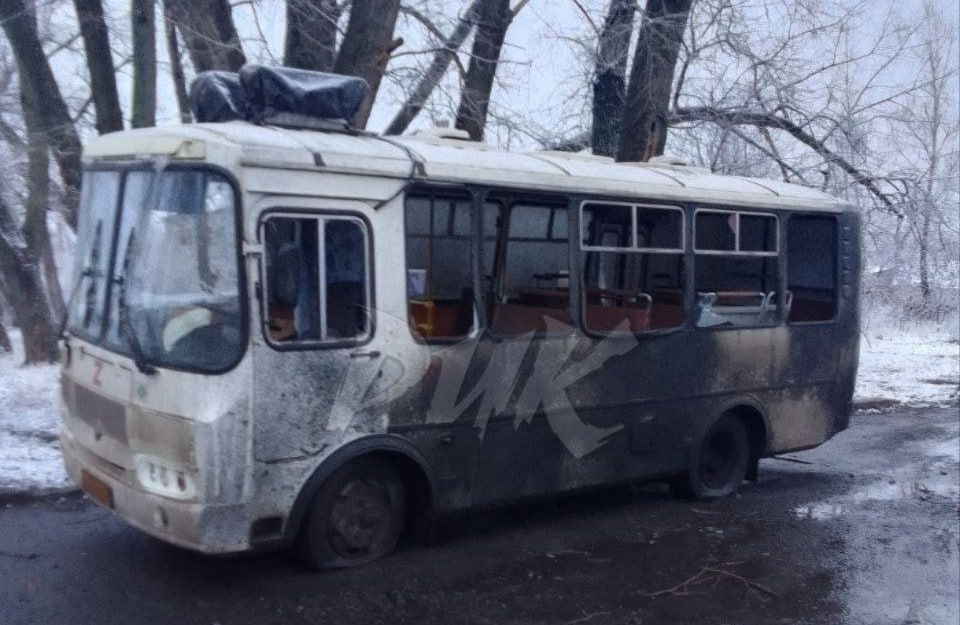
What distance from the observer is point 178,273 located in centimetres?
524

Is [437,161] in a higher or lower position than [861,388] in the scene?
higher

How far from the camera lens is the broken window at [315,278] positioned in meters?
5.30

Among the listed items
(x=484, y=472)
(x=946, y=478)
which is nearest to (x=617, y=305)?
(x=484, y=472)

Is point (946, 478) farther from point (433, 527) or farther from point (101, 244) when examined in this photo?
point (101, 244)

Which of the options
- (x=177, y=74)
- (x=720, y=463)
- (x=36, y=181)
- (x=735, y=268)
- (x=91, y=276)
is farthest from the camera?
(x=177, y=74)

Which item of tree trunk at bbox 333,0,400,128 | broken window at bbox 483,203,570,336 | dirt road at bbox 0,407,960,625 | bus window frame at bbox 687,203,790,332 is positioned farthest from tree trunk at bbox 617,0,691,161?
broken window at bbox 483,203,570,336

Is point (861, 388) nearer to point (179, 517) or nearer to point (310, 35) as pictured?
point (310, 35)

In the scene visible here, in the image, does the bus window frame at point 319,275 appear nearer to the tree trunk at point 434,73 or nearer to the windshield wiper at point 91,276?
the windshield wiper at point 91,276

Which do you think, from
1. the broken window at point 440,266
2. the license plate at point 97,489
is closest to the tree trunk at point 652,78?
the broken window at point 440,266

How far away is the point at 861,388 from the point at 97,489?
1275 centimetres

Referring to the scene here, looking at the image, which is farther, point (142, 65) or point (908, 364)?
point (908, 364)

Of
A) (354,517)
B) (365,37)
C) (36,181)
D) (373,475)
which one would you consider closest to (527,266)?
(373,475)

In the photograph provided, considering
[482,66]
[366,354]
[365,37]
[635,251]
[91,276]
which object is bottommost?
[366,354]

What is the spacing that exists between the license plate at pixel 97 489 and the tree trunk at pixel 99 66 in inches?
204
